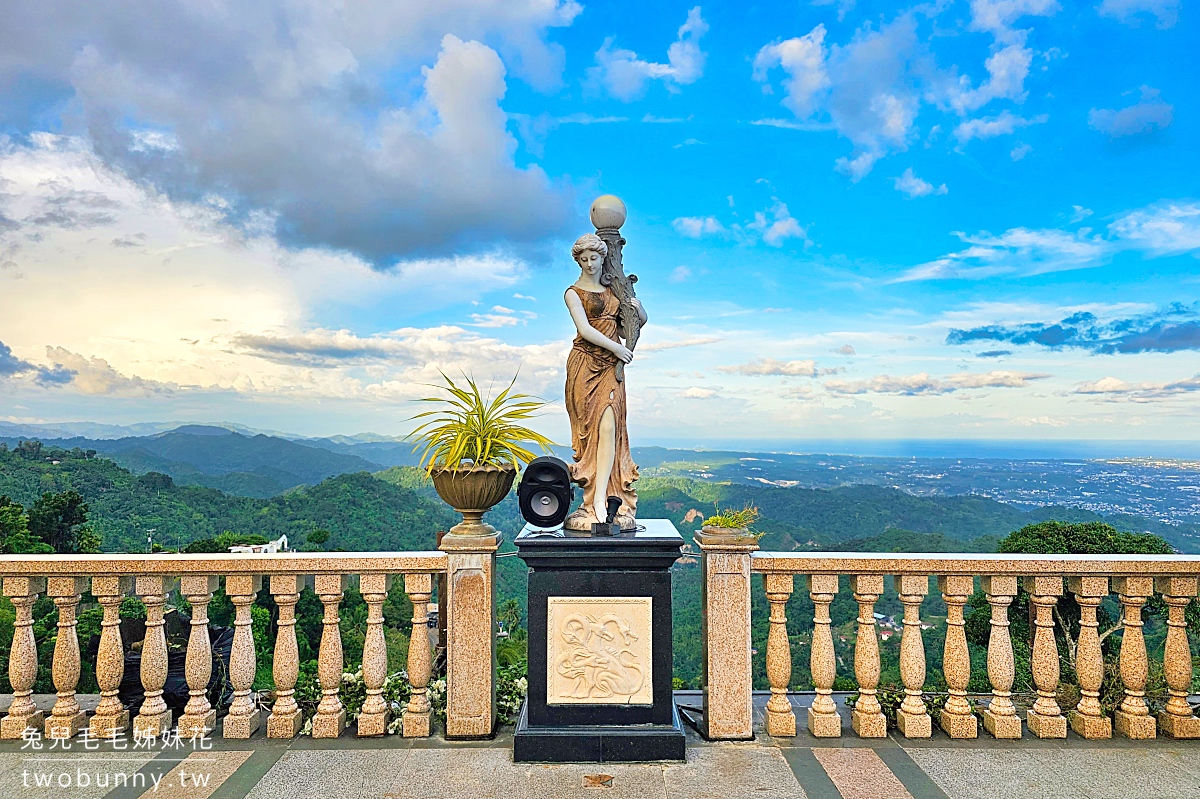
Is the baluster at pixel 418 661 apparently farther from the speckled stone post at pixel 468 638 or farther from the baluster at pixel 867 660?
the baluster at pixel 867 660

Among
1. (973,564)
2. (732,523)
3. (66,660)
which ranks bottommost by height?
(66,660)

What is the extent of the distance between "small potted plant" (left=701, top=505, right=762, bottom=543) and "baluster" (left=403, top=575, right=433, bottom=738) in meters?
1.67

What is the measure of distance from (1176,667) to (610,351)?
369 cm

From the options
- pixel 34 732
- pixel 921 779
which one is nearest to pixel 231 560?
pixel 34 732

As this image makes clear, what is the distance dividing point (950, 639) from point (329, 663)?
141 inches

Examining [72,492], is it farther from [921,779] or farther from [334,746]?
[921,779]

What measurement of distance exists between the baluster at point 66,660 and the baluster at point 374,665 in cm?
163

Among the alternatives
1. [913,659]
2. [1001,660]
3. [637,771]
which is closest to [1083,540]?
[1001,660]

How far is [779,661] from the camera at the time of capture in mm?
3971

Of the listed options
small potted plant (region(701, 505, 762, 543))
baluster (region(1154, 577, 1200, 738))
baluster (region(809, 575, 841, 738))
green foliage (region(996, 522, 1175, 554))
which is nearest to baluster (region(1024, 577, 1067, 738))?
baluster (region(1154, 577, 1200, 738))

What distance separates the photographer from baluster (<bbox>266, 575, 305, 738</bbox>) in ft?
12.7

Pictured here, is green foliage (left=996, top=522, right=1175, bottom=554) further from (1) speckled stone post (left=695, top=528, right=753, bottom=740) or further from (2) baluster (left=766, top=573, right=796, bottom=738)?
(1) speckled stone post (left=695, top=528, right=753, bottom=740)

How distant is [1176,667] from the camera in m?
3.88

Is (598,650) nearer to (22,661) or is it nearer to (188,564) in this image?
(188,564)
